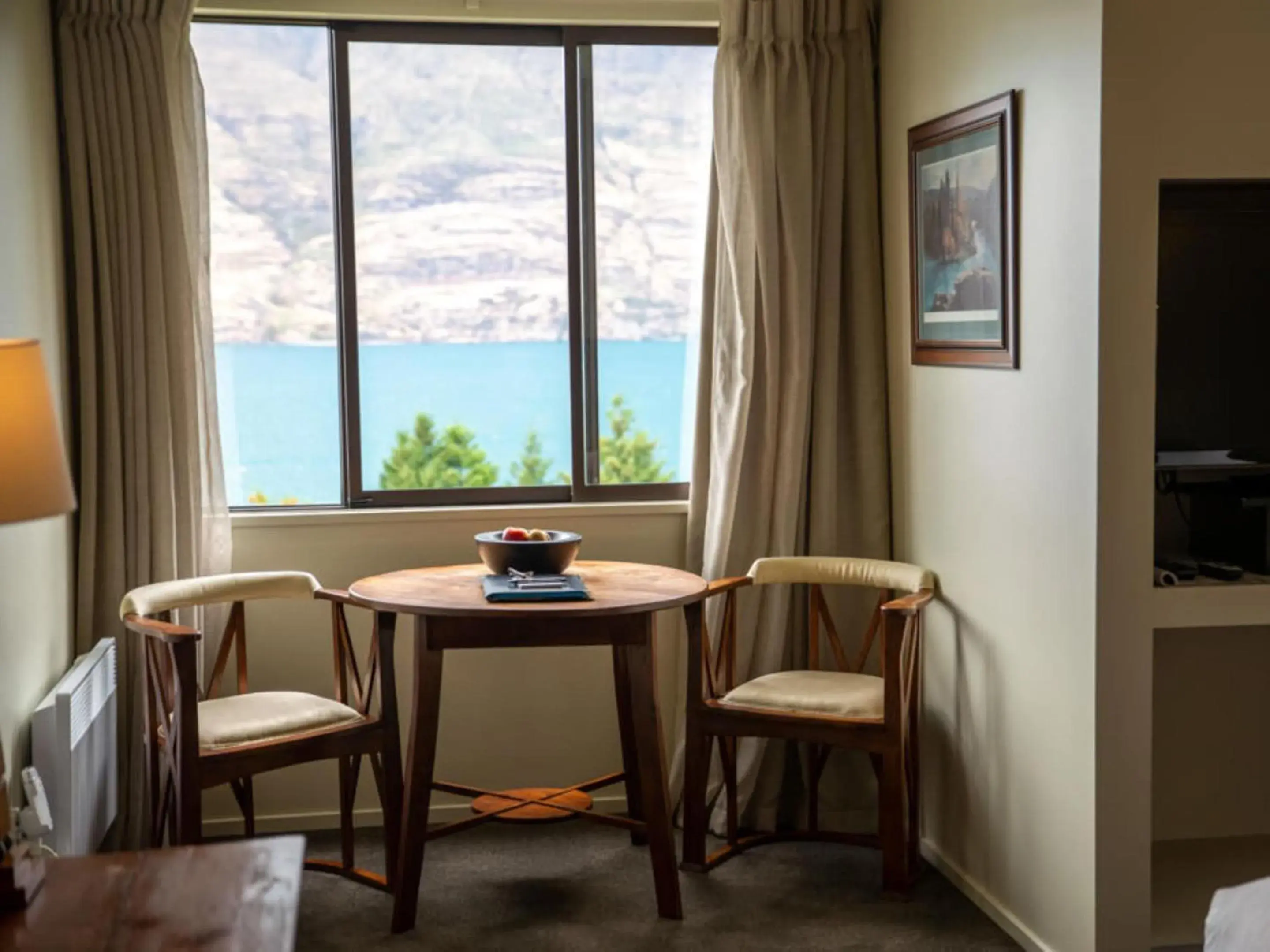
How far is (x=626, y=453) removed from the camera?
14.6 ft

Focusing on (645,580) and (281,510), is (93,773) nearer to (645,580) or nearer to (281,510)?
(281,510)

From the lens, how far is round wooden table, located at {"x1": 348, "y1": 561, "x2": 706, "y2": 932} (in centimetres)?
349

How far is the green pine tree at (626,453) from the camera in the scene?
4441 mm

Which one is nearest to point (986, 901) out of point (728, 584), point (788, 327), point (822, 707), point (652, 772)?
point (822, 707)

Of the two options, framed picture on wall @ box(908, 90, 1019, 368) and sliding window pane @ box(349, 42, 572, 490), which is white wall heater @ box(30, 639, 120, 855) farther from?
framed picture on wall @ box(908, 90, 1019, 368)

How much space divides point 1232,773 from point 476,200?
2.66 m

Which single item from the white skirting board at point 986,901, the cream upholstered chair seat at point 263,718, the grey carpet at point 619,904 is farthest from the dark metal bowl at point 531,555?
the white skirting board at point 986,901

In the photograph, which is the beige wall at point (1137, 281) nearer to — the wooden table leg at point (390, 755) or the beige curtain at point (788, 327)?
the beige curtain at point (788, 327)

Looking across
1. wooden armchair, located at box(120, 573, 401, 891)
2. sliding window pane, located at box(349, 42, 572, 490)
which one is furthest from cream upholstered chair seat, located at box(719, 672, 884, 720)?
sliding window pane, located at box(349, 42, 572, 490)

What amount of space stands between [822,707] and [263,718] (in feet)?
4.51

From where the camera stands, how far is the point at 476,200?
433 cm

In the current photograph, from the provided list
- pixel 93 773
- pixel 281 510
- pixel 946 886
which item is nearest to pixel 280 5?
pixel 281 510

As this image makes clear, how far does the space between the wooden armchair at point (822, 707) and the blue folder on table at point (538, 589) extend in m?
0.38

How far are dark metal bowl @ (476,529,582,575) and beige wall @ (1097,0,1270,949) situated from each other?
1.41 m
